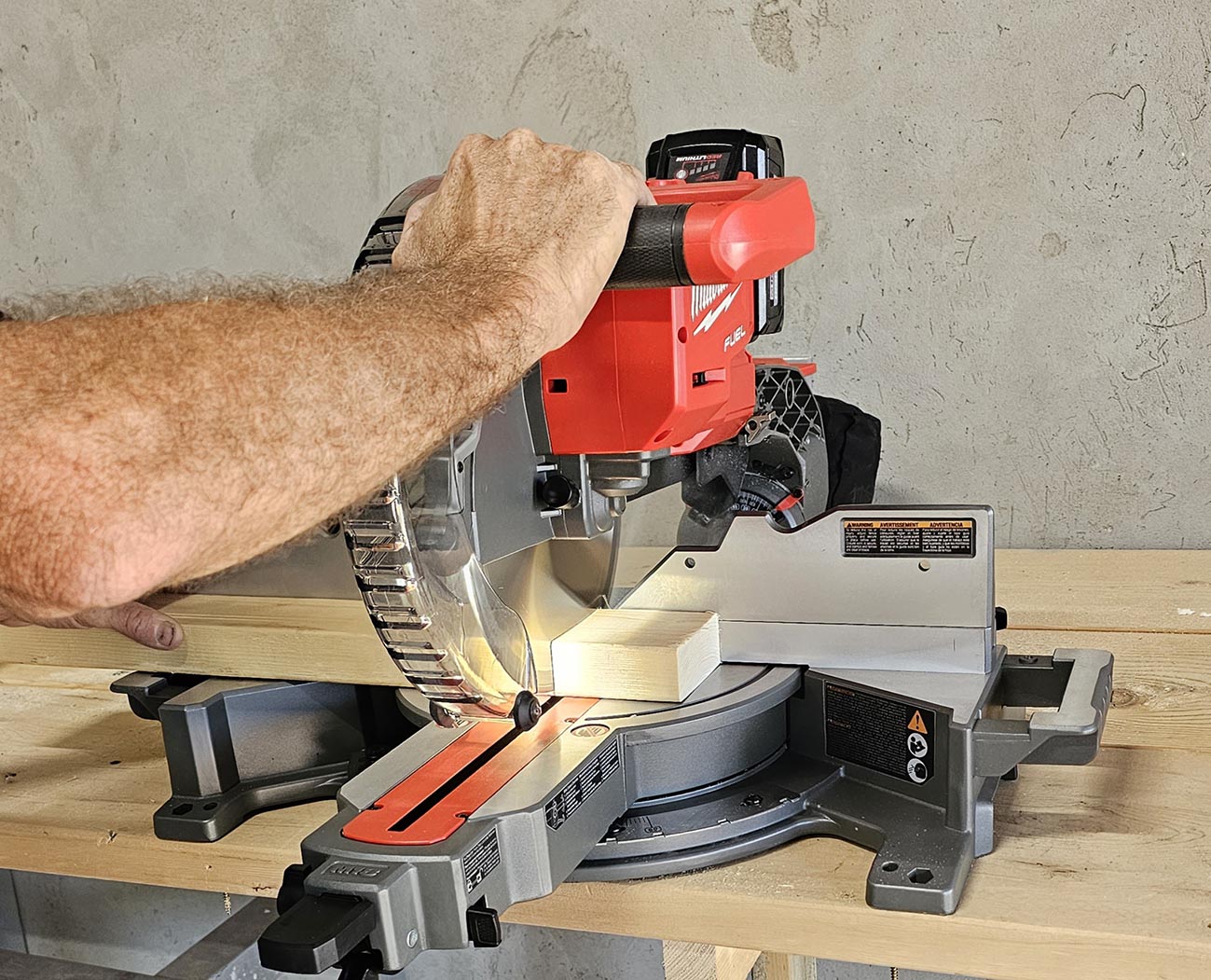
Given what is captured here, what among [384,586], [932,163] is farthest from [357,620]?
[932,163]

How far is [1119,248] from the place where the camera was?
70.6 inches

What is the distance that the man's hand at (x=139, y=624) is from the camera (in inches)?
50.2

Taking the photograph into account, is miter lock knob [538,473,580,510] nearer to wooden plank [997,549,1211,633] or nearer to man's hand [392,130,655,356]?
man's hand [392,130,655,356]

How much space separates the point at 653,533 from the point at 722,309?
1.19 m

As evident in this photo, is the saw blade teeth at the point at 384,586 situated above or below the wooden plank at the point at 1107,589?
above

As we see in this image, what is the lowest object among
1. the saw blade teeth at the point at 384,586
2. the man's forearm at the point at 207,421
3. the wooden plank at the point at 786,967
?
the wooden plank at the point at 786,967

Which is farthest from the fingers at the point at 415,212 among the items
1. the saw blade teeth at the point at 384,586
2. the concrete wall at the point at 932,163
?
the concrete wall at the point at 932,163

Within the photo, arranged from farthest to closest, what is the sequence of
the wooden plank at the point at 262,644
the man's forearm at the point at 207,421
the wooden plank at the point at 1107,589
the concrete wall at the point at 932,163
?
the concrete wall at the point at 932,163
the wooden plank at the point at 1107,589
the wooden plank at the point at 262,644
the man's forearm at the point at 207,421

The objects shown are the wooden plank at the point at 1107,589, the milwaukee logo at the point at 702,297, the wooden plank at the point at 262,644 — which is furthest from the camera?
the wooden plank at the point at 1107,589

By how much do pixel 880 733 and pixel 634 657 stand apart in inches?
8.7

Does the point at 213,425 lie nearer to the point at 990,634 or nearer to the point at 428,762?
the point at 428,762

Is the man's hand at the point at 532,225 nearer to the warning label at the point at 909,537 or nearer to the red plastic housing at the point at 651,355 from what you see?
the red plastic housing at the point at 651,355

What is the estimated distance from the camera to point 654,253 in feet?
2.85

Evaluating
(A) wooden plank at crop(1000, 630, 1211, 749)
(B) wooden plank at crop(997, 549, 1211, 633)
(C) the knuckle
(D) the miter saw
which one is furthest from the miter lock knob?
(B) wooden plank at crop(997, 549, 1211, 633)
